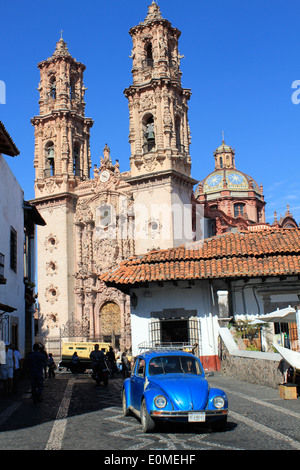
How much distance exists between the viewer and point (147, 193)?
40156 mm

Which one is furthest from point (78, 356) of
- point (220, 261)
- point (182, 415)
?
point (182, 415)

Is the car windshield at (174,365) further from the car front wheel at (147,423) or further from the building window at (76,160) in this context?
the building window at (76,160)

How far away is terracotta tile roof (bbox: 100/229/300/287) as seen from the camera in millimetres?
20609

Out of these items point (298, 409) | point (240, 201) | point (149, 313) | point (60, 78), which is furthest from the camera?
point (240, 201)

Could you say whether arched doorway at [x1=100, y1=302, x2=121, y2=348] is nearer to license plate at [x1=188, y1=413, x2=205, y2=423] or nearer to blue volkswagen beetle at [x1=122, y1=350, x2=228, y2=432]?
blue volkswagen beetle at [x1=122, y1=350, x2=228, y2=432]

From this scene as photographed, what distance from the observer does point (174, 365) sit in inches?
404

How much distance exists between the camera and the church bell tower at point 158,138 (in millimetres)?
39219

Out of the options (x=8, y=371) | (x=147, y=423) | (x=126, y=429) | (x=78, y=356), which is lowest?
(x=126, y=429)

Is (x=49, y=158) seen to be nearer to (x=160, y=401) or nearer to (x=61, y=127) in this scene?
(x=61, y=127)

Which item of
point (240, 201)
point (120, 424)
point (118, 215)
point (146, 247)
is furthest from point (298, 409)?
point (240, 201)

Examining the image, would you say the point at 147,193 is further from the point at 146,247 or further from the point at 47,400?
the point at 47,400

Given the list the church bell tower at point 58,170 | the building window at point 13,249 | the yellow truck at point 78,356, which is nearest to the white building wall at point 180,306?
the building window at point 13,249

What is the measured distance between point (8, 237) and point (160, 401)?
14430 mm

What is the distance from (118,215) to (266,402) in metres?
31.7
